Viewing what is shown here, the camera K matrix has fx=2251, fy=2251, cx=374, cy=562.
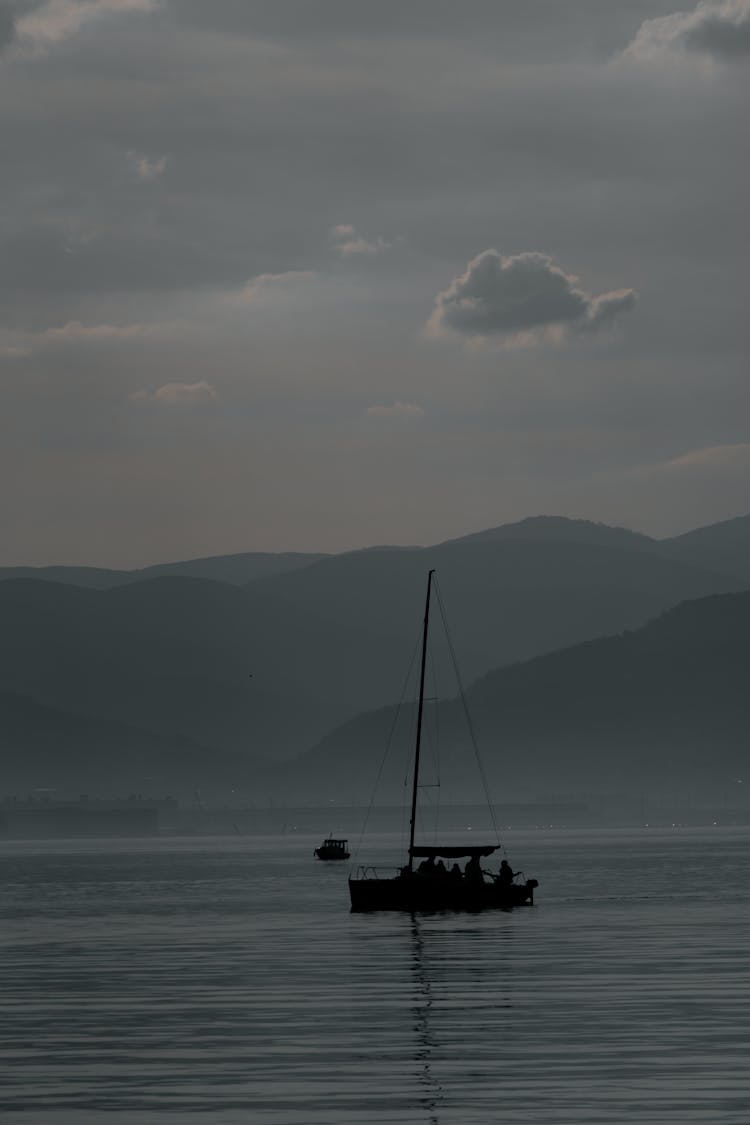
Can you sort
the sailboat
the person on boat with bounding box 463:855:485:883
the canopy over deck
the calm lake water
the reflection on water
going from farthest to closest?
the canopy over deck
the person on boat with bounding box 463:855:485:883
the sailboat
the reflection on water
the calm lake water

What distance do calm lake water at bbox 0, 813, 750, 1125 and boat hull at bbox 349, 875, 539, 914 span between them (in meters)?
11.8

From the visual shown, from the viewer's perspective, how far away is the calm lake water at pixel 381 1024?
159 feet

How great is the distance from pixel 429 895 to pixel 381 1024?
7151 centimetres

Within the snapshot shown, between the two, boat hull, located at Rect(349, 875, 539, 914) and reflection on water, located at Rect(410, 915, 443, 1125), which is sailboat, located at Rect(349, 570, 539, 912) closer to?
boat hull, located at Rect(349, 875, 539, 914)

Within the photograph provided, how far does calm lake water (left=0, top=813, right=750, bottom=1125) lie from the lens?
48344mm

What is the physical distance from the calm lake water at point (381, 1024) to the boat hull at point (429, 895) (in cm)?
1183

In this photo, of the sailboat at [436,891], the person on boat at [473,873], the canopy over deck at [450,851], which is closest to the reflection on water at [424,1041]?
the sailboat at [436,891]

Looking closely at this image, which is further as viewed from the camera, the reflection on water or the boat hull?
the boat hull

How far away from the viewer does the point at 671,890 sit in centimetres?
17675

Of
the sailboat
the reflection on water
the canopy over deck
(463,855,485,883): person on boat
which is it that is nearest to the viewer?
the reflection on water

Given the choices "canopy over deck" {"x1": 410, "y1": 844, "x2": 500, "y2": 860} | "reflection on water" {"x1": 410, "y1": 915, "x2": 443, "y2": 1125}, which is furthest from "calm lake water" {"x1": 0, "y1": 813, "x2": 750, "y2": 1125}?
"canopy over deck" {"x1": 410, "y1": 844, "x2": 500, "y2": 860}

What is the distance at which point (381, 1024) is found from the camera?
6538cm

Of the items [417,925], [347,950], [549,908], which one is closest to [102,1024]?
[347,950]

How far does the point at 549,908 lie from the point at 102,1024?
261 feet
